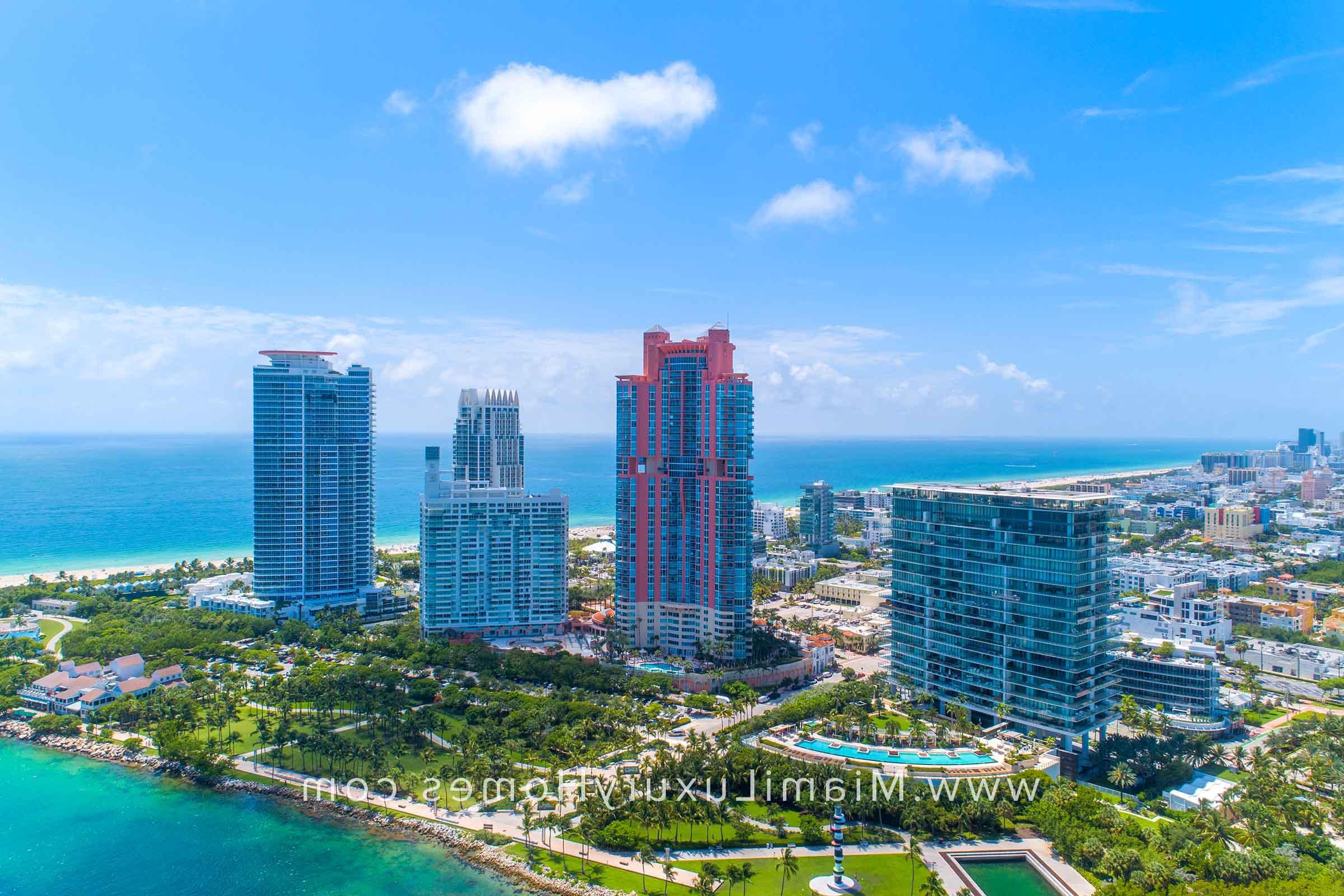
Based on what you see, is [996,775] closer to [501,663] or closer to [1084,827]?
[1084,827]

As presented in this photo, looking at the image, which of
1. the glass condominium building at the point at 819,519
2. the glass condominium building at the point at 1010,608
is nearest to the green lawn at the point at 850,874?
the glass condominium building at the point at 1010,608

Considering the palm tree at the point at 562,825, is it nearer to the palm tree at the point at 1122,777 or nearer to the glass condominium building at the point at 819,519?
the palm tree at the point at 1122,777

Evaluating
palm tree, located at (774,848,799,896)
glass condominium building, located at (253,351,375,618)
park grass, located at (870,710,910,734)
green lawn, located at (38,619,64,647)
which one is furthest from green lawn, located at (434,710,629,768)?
green lawn, located at (38,619,64,647)

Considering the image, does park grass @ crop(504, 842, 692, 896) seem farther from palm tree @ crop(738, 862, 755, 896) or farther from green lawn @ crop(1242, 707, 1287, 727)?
green lawn @ crop(1242, 707, 1287, 727)

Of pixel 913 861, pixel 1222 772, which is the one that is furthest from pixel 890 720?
pixel 1222 772

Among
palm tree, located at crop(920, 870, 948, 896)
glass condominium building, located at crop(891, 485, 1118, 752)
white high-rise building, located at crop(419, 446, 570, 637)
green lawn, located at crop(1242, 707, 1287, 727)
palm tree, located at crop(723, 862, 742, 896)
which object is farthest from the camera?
white high-rise building, located at crop(419, 446, 570, 637)

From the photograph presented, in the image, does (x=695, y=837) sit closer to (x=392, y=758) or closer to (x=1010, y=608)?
(x=392, y=758)

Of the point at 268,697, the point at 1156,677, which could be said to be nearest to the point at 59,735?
the point at 268,697
